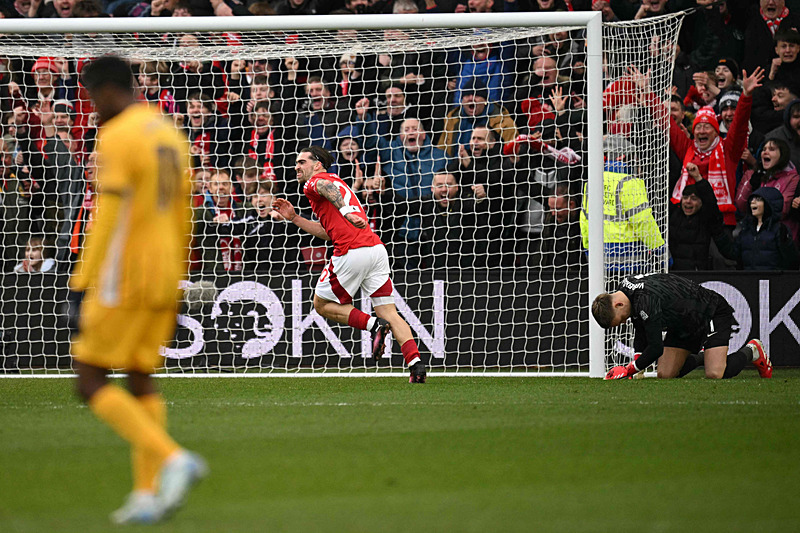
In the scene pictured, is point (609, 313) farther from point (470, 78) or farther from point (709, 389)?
point (470, 78)

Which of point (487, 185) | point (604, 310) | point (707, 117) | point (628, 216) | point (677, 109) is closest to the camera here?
A: point (604, 310)

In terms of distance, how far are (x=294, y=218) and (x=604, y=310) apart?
2660mm

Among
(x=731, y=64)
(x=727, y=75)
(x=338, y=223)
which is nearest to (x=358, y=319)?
(x=338, y=223)

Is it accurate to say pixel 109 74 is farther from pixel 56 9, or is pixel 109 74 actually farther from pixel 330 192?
pixel 56 9

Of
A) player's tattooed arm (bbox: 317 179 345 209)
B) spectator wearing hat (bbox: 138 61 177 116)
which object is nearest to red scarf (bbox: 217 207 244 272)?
spectator wearing hat (bbox: 138 61 177 116)

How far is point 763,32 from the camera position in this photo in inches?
448

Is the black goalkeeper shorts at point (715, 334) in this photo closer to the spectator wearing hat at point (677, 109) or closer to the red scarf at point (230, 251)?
the spectator wearing hat at point (677, 109)

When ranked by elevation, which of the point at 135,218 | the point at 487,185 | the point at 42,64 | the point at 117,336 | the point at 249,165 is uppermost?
the point at 42,64

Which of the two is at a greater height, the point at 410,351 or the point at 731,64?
the point at 731,64

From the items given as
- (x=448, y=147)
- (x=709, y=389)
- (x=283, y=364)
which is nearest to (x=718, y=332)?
(x=709, y=389)

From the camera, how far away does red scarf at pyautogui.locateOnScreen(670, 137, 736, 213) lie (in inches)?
427

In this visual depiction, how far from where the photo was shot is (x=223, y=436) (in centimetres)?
570

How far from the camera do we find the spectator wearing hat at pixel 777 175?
10555mm

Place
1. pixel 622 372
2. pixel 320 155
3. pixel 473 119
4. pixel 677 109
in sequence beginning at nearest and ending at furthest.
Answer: pixel 320 155 → pixel 622 372 → pixel 677 109 → pixel 473 119
